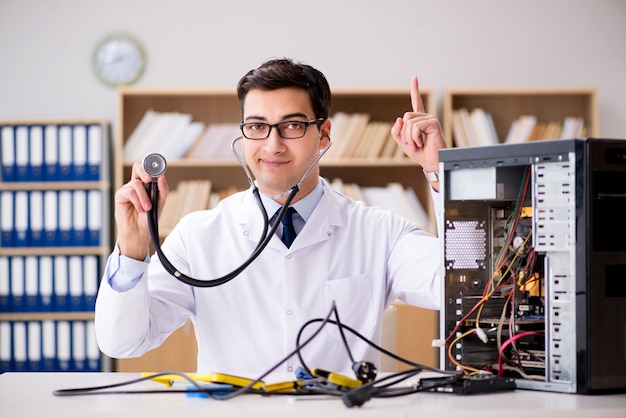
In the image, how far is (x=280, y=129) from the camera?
5.72 ft

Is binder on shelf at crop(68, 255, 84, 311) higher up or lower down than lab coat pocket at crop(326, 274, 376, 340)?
lower down

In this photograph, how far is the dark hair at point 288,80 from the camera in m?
1.78

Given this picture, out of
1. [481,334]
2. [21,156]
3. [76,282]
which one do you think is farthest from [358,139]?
[481,334]

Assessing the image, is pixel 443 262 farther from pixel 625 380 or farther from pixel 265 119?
pixel 265 119

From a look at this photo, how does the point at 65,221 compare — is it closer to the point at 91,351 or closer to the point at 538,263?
the point at 91,351

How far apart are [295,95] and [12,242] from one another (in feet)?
8.49

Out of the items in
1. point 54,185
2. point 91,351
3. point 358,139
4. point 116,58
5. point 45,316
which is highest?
point 116,58

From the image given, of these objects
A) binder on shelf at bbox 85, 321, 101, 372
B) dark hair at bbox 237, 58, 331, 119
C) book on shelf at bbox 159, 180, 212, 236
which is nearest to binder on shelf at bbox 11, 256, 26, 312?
binder on shelf at bbox 85, 321, 101, 372

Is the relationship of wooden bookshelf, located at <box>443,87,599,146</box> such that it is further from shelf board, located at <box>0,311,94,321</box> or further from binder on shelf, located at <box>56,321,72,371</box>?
binder on shelf, located at <box>56,321,72,371</box>

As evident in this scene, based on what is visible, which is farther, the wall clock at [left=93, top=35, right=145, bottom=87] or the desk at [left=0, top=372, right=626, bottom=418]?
the wall clock at [left=93, top=35, right=145, bottom=87]

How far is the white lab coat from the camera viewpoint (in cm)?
171

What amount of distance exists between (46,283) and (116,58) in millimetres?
1268

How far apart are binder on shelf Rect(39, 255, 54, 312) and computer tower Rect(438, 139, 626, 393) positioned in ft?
9.79

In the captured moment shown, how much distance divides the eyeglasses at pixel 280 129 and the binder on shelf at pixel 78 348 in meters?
2.44
